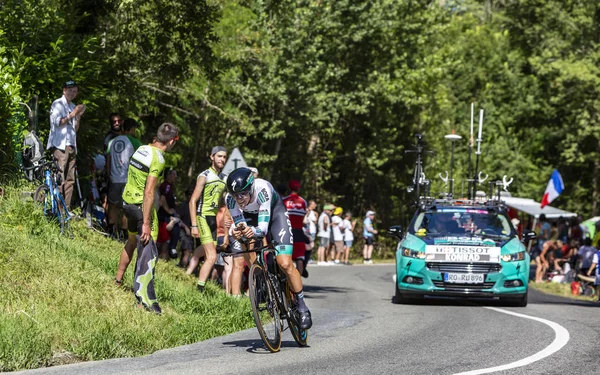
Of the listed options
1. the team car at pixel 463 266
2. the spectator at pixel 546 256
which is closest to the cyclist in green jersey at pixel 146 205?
the team car at pixel 463 266

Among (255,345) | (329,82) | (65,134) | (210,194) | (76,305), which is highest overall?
(329,82)

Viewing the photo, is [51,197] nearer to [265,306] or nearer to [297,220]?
[297,220]

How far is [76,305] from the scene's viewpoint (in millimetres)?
11156

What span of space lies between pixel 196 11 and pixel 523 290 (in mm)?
7965

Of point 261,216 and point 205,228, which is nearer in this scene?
point 261,216

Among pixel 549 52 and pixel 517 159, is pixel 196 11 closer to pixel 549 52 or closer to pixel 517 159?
pixel 549 52

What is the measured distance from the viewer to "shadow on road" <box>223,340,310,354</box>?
33.8 ft

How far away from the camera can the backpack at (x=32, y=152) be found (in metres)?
15.4

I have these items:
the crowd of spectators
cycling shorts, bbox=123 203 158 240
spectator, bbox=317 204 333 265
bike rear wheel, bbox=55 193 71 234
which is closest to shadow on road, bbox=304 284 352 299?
the crowd of spectators

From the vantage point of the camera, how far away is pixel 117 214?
1759 centimetres

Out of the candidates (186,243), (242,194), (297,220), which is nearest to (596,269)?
(297,220)

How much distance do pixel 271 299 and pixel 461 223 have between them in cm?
864

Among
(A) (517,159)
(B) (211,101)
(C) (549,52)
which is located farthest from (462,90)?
(B) (211,101)

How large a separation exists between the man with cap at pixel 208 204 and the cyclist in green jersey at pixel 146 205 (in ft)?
8.89
